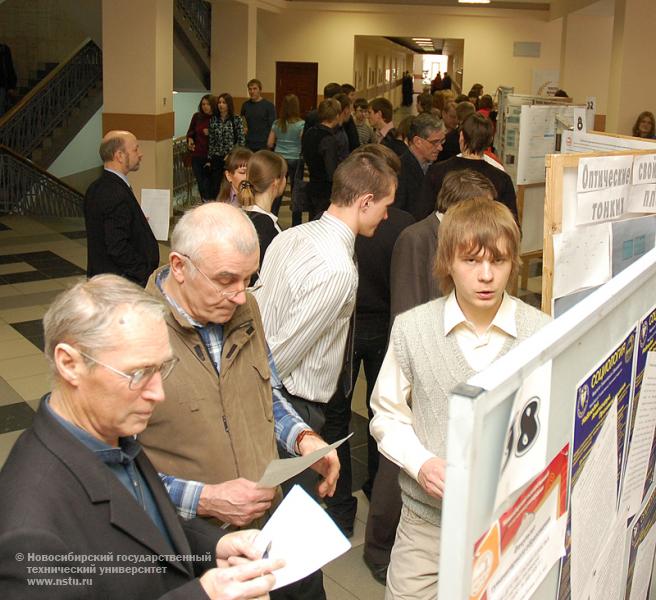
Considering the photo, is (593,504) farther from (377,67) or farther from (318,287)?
(377,67)

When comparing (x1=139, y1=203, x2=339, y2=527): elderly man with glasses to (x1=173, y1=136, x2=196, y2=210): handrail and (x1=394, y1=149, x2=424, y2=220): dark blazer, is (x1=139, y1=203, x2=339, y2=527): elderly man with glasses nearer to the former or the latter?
(x1=394, y1=149, x2=424, y2=220): dark blazer

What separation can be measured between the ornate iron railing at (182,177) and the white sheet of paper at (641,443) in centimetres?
1170

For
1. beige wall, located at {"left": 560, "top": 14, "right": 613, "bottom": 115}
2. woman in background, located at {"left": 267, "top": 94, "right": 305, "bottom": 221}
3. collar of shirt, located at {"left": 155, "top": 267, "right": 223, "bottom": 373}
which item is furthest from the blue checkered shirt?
beige wall, located at {"left": 560, "top": 14, "right": 613, "bottom": 115}

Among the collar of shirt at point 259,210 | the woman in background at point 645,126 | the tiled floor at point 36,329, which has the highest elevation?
the woman in background at point 645,126

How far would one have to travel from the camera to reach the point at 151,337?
1.58 metres

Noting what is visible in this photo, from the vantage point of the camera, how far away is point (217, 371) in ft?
7.00

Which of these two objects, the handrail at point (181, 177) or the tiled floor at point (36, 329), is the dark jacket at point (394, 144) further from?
the handrail at point (181, 177)

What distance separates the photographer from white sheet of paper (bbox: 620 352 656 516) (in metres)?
1.49

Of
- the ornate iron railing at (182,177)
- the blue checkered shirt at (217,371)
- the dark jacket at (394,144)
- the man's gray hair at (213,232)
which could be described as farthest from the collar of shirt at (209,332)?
the ornate iron railing at (182,177)

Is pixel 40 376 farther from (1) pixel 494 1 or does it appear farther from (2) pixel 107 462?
(1) pixel 494 1

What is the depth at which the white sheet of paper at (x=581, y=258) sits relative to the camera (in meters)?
2.46

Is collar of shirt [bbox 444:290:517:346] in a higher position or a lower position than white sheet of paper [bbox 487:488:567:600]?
higher

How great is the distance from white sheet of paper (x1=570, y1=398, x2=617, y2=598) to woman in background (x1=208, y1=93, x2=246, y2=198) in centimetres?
979

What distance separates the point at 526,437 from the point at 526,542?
6.6 inches
